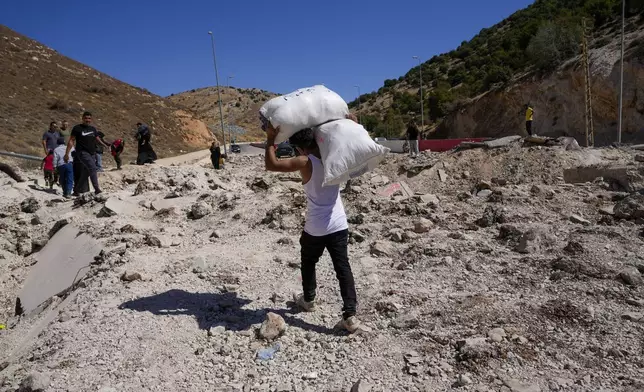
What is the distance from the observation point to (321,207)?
3264mm

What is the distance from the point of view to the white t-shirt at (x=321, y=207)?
3252 millimetres

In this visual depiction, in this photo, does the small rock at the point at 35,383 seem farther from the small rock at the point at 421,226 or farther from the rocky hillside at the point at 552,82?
the rocky hillside at the point at 552,82

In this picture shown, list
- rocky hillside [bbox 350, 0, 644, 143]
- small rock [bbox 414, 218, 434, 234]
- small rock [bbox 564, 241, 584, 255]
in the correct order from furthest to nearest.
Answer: rocky hillside [bbox 350, 0, 644, 143], small rock [bbox 414, 218, 434, 234], small rock [bbox 564, 241, 584, 255]

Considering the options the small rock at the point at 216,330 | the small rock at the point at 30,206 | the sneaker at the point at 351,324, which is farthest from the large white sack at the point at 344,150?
the small rock at the point at 30,206

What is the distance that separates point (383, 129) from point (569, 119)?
75.4ft

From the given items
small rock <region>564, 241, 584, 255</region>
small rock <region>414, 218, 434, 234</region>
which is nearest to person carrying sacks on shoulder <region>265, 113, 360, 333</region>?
small rock <region>564, 241, 584, 255</region>

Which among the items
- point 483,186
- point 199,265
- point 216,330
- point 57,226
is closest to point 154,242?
point 199,265

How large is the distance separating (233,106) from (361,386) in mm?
81516

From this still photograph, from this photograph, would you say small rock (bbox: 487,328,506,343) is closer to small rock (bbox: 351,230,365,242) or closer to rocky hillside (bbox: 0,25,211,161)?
small rock (bbox: 351,230,365,242)

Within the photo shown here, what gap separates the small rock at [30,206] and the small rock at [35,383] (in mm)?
5804

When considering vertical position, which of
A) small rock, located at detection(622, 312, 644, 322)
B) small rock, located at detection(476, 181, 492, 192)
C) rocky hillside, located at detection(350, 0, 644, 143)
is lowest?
small rock, located at detection(622, 312, 644, 322)

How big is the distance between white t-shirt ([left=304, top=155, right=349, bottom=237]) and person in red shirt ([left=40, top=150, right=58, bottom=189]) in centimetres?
762

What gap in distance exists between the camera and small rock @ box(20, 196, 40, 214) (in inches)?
299

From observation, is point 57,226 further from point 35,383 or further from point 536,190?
point 536,190
